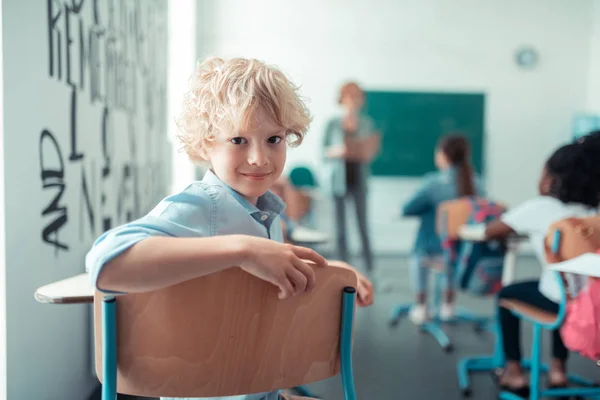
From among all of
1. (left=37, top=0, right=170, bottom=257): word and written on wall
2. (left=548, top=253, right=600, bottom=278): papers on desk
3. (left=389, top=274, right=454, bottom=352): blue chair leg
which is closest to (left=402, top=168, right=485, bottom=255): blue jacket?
(left=389, top=274, right=454, bottom=352): blue chair leg

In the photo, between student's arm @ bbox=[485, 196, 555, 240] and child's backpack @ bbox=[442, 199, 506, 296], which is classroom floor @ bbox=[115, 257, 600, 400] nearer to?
child's backpack @ bbox=[442, 199, 506, 296]

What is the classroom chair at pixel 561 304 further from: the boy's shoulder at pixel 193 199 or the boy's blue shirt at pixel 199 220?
the boy's shoulder at pixel 193 199

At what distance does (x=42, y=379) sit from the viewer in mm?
1551

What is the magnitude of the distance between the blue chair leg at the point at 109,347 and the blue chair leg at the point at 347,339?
34 cm

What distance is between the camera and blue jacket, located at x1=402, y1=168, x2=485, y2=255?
3061 mm

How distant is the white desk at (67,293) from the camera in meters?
1.15

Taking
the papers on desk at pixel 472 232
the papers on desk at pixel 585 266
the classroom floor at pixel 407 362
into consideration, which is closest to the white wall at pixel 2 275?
the classroom floor at pixel 407 362

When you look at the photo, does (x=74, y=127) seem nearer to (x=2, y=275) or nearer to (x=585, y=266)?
(x=2, y=275)

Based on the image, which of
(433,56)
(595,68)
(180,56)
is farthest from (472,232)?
(595,68)

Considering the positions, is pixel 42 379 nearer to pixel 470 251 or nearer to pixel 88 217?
pixel 88 217

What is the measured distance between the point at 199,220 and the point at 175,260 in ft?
0.58

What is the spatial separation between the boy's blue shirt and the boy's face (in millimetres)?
30

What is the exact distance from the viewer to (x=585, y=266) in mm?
1419

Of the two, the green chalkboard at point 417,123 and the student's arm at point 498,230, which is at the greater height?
the green chalkboard at point 417,123
